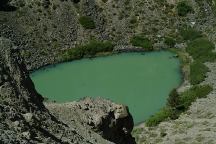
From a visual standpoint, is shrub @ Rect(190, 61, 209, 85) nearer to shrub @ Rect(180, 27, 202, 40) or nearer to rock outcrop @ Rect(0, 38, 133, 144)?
shrub @ Rect(180, 27, 202, 40)

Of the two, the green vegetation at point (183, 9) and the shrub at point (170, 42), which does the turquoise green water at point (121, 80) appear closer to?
the shrub at point (170, 42)

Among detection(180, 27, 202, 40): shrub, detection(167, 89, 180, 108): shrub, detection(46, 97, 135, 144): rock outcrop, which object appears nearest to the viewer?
detection(46, 97, 135, 144): rock outcrop

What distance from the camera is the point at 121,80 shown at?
91.7 metres

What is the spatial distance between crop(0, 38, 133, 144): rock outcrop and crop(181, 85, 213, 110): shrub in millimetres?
42351

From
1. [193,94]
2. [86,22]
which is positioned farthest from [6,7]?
[193,94]

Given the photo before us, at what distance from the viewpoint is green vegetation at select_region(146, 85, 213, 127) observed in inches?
2955

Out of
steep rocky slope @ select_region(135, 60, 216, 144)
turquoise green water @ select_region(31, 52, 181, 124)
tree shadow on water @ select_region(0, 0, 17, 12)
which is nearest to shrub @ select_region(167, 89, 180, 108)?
steep rocky slope @ select_region(135, 60, 216, 144)

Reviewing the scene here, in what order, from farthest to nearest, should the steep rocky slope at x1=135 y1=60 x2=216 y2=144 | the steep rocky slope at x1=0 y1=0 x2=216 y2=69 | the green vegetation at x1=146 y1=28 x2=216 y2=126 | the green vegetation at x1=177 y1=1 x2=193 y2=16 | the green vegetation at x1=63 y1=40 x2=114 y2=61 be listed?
1. the green vegetation at x1=177 y1=1 x2=193 y2=16
2. the steep rocky slope at x1=0 y1=0 x2=216 y2=69
3. the green vegetation at x1=63 y1=40 x2=114 y2=61
4. the green vegetation at x1=146 y1=28 x2=216 y2=126
5. the steep rocky slope at x1=135 y1=60 x2=216 y2=144

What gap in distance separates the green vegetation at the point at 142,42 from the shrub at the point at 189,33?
6857 mm

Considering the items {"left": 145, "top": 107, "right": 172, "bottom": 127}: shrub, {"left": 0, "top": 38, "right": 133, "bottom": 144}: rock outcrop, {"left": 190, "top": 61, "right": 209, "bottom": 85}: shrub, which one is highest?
{"left": 0, "top": 38, "right": 133, "bottom": 144}: rock outcrop

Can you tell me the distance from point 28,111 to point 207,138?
32103 millimetres

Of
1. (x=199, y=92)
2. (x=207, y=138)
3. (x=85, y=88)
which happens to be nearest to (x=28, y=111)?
(x=207, y=138)

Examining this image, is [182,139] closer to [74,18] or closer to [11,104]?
[11,104]

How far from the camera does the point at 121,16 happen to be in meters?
113
